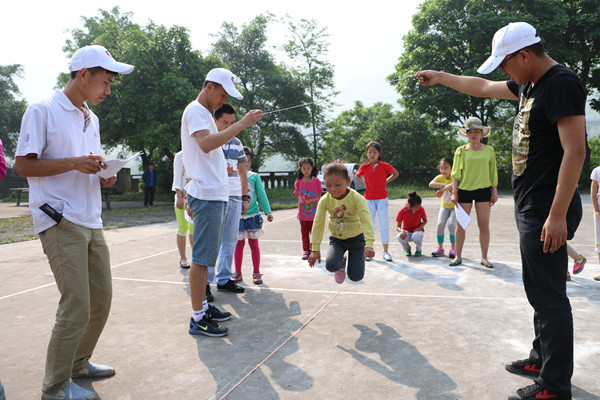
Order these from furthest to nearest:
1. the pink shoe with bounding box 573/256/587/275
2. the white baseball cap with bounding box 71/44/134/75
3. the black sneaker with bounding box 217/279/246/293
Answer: the pink shoe with bounding box 573/256/587/275, the black sneaker with bounding box 217/279/246/293, the white baseball cap with bounding box 71/44/134/75

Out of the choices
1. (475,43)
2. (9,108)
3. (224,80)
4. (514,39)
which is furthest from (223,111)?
(9,108)

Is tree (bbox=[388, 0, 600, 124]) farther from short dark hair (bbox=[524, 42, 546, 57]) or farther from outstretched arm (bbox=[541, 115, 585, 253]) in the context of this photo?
outstretched arm (bbox=[541, 115, 585, 253])

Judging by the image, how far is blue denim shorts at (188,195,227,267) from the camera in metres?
3.81

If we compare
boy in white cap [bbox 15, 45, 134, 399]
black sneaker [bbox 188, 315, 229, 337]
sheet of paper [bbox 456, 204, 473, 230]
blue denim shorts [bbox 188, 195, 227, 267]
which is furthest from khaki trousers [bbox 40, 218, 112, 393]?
sheet of paper [bbox 456, 204, 473, 230]

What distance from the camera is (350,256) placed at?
15.8ft

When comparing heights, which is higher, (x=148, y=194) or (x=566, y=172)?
(x=566, y=172)

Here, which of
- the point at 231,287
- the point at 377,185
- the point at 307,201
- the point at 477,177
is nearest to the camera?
the point at 231,287

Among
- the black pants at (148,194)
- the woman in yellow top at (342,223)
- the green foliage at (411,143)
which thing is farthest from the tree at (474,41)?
the woman in yellow top at (342,223)

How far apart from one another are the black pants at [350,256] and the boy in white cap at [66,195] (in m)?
2.41

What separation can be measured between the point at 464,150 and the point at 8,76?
129 ft

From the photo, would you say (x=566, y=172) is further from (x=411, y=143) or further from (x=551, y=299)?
(x=411, y=143)

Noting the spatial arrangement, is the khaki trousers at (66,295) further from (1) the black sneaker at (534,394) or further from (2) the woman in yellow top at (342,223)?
(1) the black sneaker at (534,394)

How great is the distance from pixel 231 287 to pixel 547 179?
3.57 m

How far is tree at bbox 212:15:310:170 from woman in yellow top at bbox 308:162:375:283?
30582mm
